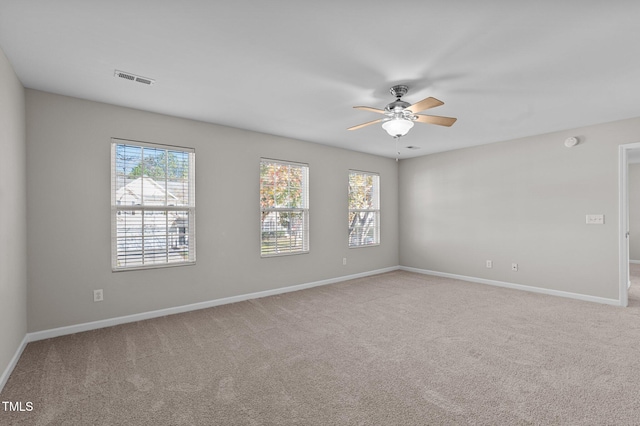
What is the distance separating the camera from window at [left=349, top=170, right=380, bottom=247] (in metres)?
6.10

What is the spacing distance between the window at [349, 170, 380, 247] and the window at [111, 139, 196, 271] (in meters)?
3.05

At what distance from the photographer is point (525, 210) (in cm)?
507

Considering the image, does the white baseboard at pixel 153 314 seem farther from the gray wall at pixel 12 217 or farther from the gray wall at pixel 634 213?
the gray wall at pixel 634 213

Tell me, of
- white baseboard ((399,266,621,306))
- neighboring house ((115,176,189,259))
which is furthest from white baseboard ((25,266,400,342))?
white baseboard ((399,266,621,306))

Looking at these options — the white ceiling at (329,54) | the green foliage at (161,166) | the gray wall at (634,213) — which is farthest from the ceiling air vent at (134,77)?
the gray wall at (634,213)

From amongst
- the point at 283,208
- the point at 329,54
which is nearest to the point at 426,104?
the point at 329,54

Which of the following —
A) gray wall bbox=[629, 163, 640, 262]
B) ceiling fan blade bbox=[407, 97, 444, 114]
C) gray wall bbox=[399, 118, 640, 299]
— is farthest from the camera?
gray wall bbox=[629, 163, 640, 262]

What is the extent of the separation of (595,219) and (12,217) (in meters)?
6.69

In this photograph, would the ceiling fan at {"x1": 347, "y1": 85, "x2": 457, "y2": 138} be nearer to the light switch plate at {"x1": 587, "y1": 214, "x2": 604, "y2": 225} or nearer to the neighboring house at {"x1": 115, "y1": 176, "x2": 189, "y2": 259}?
the neighboring house at {"x1": 115, "y1": 176, "x2": 189, "y2": 259}

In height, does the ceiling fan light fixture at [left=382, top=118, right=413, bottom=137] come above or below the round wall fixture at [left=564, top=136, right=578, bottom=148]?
below

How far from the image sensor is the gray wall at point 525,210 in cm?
432

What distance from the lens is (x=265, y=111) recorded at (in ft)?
12.3

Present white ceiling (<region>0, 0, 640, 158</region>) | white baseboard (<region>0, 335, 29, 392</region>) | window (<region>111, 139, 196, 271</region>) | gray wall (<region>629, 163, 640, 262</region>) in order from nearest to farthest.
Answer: white ceiling (<region>0, 0, 640, 158</region>), white baseboard (<region>0, 335, 29, 392</region>), window (<region>111, 139, 196, 271</region>), gray wall (<region>629, 163, 640, 262</region>)

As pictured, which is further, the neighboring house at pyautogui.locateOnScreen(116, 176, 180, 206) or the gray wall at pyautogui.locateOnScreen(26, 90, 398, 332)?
the neighboring house at pyautogui.locateOnScreen(116, 176, 180, 206)
